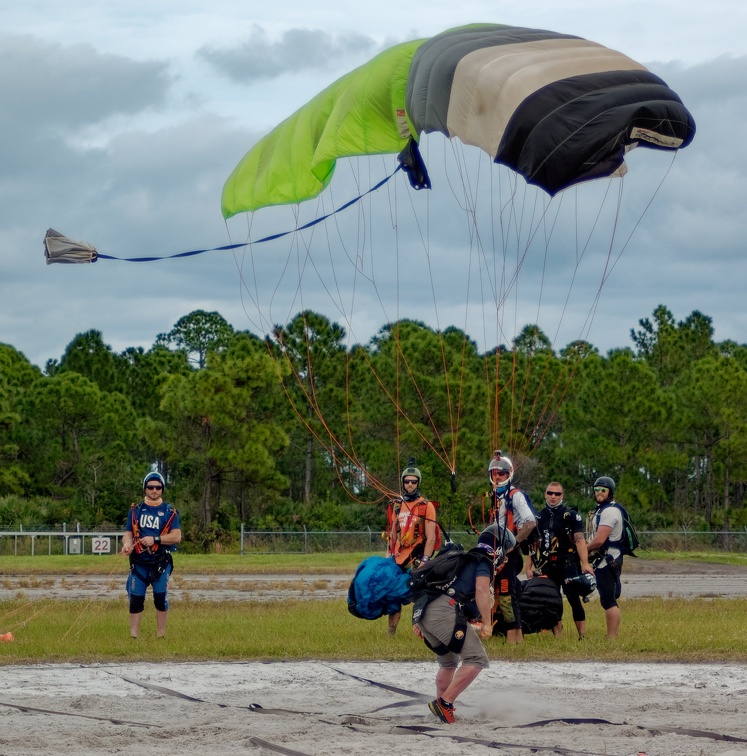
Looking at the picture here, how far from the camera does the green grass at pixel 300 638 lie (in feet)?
37.1

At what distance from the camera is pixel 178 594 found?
20.2 metres

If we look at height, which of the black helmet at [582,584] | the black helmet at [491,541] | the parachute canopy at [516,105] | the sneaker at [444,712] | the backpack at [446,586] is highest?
the parachute canopy at [516,105]

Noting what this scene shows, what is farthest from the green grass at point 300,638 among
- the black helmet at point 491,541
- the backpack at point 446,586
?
the backpack at point 446,586

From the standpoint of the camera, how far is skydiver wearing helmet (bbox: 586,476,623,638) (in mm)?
12273

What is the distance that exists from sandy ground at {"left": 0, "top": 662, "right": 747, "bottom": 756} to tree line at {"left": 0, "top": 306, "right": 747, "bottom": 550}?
2471 cm

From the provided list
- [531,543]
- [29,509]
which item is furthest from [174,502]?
[531,543]

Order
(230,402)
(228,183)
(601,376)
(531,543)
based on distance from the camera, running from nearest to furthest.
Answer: (531,543) → (228,183) → (230,402) → (601,376)

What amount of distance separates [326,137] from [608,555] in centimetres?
576

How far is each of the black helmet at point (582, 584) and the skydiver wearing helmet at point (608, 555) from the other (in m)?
0.26

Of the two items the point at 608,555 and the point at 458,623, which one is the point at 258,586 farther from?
the point at 458,623

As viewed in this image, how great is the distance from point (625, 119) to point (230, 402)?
29525mm

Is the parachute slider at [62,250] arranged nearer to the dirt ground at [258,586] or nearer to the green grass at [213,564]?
the dirt ground at [258,586]

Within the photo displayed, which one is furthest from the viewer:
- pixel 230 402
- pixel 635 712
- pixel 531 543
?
pixel 230 402

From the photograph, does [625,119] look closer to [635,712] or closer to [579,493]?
[635,712]
